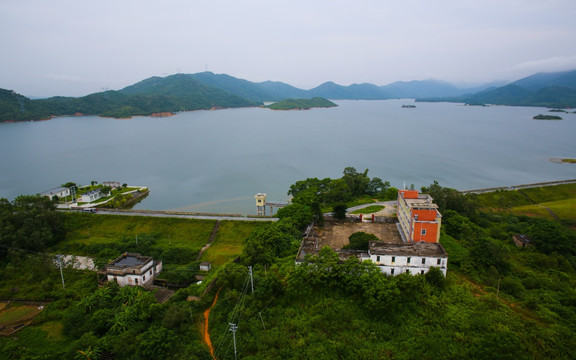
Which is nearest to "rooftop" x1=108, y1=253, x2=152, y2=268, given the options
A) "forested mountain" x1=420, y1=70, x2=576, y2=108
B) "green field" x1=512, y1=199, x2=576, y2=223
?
"green field" x1=512, y1=199, x2=576, y2=223

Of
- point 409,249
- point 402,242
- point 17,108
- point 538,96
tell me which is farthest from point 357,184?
point 538,96

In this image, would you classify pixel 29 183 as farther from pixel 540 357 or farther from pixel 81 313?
pixel 540 357

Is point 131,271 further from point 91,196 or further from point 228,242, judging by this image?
point 91,196

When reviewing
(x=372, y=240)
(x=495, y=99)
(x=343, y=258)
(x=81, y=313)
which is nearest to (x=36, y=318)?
(x=81, y=313)

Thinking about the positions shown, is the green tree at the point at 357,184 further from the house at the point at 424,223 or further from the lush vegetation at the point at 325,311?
the house at the point at 424,223

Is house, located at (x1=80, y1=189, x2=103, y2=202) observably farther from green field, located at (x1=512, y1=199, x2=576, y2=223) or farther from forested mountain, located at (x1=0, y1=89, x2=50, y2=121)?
forested mountain, located at (x1=0, y1=89, x2=50, y2=121)


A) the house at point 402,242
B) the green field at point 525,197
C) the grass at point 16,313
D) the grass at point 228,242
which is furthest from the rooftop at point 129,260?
the green field at point 525,197
